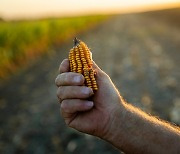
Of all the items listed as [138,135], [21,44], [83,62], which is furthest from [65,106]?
[21,44]

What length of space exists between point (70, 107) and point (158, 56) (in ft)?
48.2

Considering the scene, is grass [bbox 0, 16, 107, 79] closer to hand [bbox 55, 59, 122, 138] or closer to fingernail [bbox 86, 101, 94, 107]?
hand [bbox 55, 59, 122, 138]

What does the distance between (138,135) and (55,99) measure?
7816mm

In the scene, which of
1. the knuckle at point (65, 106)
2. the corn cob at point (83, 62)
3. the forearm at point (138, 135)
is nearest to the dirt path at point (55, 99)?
the forearm at point (138, 135)

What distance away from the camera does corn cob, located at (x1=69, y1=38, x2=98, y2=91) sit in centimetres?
225

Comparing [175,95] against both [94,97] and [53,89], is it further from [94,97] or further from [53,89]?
[94,97]

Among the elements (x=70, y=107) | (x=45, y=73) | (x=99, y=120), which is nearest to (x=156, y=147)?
(x=99, y=120)

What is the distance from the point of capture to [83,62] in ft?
7.38

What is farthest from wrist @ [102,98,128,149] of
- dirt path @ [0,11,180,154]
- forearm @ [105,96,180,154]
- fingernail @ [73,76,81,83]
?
dirt path @ [0,11,180,154]

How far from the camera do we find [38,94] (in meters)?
10.9

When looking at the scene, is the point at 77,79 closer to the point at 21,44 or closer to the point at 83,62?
the point at 83,62

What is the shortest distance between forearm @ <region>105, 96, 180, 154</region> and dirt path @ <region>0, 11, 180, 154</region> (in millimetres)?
3932

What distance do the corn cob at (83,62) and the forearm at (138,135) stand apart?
0.26 metres

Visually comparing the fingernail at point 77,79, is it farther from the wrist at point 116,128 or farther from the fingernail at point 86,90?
the wrist at point 116,128
